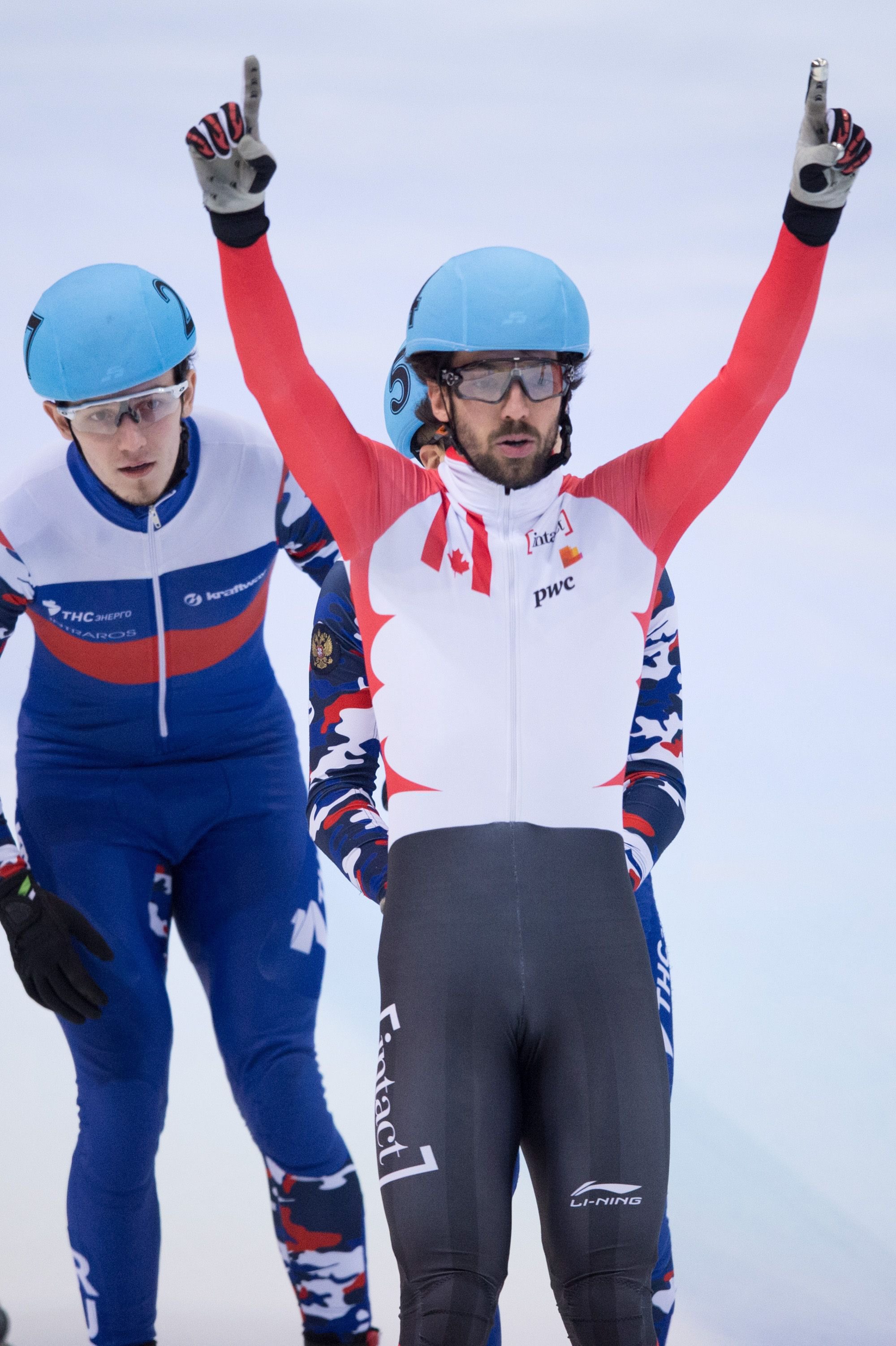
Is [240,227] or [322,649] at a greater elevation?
[240,227]

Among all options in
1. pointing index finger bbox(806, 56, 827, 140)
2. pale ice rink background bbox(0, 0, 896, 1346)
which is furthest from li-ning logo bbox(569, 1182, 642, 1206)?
pale ice rink background bbox(0, 0, 896, 1346)

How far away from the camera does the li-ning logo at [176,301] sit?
3107mm

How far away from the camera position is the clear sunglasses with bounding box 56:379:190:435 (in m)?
3.01

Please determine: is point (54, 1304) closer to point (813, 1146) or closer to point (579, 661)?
point (813, 1146)

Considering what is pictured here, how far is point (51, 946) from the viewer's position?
9.98 feet

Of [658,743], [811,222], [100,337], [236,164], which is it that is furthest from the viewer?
Result: [100,337]

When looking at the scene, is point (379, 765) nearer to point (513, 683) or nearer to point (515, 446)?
point (513, 683)

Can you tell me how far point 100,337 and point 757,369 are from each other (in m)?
1.20

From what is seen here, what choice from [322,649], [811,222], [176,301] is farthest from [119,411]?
[811,222]

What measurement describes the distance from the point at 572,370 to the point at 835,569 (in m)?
4.56

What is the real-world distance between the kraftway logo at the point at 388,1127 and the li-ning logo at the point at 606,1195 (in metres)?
0.20

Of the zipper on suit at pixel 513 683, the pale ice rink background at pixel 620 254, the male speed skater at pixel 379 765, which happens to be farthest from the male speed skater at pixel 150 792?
the pale ice rink background at pixel 620 254

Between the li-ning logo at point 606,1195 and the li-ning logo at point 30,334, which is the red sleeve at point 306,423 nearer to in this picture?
the li-ning logo at point 30,334

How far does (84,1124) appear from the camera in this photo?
312cm
